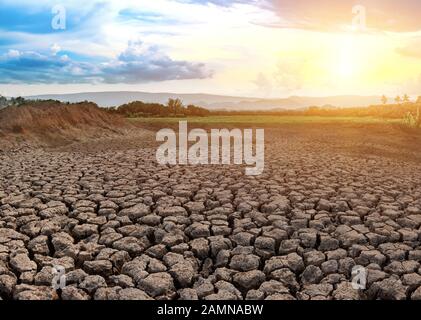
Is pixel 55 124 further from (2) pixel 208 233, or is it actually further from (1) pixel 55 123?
(2) pixel 208 233

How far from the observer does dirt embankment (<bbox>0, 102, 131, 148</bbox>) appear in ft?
45.9

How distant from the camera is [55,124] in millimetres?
16219

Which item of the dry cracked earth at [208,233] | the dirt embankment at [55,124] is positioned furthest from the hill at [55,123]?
the dry cracked earth at [208,233]

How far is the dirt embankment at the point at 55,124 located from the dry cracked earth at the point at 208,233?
6.24 metres

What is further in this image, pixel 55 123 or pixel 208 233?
pixel 55 123

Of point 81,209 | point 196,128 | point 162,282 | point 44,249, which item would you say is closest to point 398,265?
point 162,282

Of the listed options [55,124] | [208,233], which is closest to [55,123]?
[55,124]

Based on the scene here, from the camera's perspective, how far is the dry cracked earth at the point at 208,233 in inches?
140

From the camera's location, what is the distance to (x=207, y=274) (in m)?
3.79

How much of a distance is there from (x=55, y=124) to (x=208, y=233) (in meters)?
13.1

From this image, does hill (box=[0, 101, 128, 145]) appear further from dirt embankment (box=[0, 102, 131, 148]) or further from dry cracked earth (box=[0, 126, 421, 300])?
dry cracked earth (box=[0, 126, 421, 300])

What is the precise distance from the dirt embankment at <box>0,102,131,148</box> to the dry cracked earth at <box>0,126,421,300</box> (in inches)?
246

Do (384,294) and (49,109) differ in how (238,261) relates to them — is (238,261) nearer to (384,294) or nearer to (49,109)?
(384,294)
